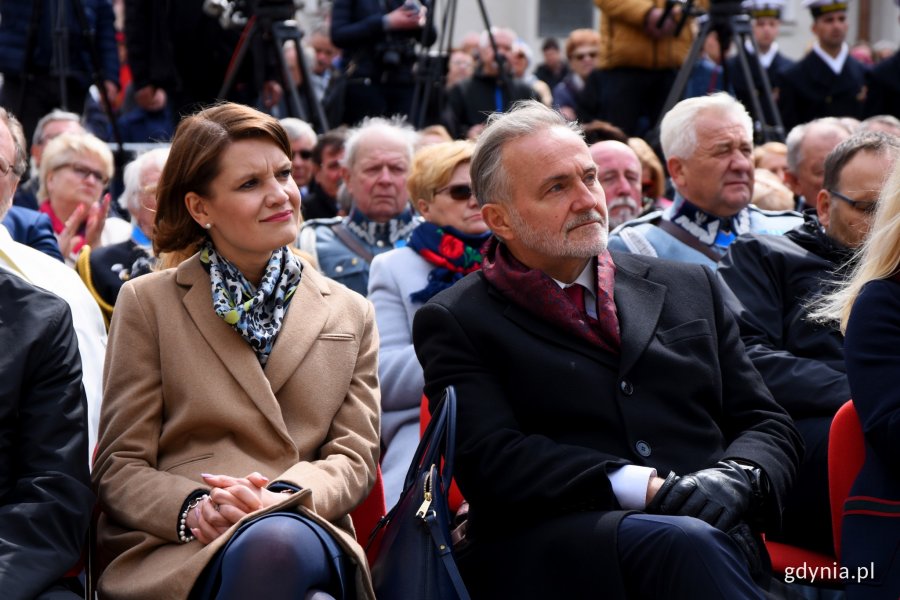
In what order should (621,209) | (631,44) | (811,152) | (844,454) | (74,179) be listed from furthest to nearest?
(631,44) < (74,179) < (811,152) < (621,209) < (844,454)

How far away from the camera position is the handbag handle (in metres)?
2.94

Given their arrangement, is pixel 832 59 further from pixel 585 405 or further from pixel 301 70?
pixel 585 405

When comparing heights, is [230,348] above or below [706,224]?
above

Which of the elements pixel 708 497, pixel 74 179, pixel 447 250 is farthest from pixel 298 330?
pixel 74 179

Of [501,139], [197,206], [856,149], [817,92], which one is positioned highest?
[501,139]

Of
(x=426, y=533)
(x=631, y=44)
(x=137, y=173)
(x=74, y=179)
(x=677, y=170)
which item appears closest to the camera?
(x=426, y=533)

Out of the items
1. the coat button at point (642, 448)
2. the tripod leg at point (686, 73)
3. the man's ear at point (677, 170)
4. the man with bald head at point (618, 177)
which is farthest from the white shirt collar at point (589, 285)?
the tripod leg at point (686, 73)

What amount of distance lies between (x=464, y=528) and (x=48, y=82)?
5545 mm

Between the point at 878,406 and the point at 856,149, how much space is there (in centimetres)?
146

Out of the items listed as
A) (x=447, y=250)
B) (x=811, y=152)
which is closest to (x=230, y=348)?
(x=447, y=250)

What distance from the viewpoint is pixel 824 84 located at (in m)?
9.53

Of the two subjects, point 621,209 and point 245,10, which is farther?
point 245,10

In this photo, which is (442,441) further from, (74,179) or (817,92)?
(817,92)

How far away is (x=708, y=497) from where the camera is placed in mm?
2975
